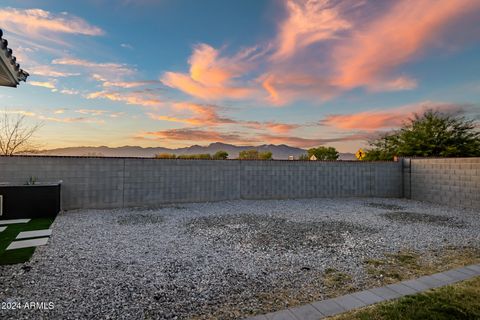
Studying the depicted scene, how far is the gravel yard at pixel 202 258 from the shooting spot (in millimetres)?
2244

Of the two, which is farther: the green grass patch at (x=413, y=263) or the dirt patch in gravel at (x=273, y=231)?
the dirt patch in gravel at (x=273, y=231)

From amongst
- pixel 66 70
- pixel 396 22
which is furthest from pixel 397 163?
pixel 66 70

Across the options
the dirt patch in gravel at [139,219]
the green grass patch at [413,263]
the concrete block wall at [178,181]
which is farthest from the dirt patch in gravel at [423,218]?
the dirt patch in gravel at [139,219]

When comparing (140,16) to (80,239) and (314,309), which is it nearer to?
(80,239)

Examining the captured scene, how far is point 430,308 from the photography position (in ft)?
6.98

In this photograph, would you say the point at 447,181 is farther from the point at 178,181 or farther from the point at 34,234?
the point at 34,234

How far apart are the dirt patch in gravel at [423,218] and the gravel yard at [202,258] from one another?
0.10ft

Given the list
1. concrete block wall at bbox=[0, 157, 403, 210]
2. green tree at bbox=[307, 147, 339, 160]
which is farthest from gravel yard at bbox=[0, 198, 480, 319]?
green tree at bbox=[307, 147, 339, 160]

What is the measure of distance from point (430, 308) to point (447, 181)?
8810mm

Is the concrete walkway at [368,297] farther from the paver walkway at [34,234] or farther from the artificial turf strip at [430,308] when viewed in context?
the paver walkway at [34,234]

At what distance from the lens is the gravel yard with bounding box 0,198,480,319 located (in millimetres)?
2244

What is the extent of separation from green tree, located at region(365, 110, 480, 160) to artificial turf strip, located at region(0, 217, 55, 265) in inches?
643

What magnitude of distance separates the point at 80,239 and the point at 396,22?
921 cm

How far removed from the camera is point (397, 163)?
10.7 m
